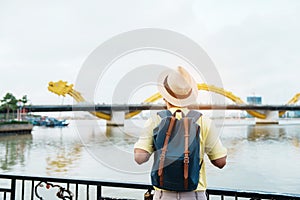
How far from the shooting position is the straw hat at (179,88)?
1.12 metres

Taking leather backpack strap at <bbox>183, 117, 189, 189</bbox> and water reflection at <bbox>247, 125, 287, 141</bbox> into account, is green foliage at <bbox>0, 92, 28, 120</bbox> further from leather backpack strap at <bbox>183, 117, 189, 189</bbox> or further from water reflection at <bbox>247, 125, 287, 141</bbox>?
leather backpack strap at <bbox>183, 117, 189, 189</bbox>

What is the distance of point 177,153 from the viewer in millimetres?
1033

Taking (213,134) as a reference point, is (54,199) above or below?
below

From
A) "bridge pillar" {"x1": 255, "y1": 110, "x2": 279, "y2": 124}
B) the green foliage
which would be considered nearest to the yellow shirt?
the green foliage

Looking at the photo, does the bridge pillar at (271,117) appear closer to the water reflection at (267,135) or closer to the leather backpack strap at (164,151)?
the water reflection at (267,135)

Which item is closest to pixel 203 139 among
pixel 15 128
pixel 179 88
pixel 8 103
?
pixel 179 88

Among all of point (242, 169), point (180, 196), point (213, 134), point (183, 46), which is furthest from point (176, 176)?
point (242, 169)

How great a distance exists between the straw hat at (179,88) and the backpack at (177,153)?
0.08 metres

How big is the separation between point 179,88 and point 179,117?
0.37 ft

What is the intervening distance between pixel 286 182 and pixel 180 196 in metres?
6.87

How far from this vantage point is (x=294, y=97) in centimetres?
5088

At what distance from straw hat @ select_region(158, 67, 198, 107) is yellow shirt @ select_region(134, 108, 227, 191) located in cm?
4

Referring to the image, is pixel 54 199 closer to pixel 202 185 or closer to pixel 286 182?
pixel 202 185

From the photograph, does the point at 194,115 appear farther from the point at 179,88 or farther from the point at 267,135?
the point at 267,135
